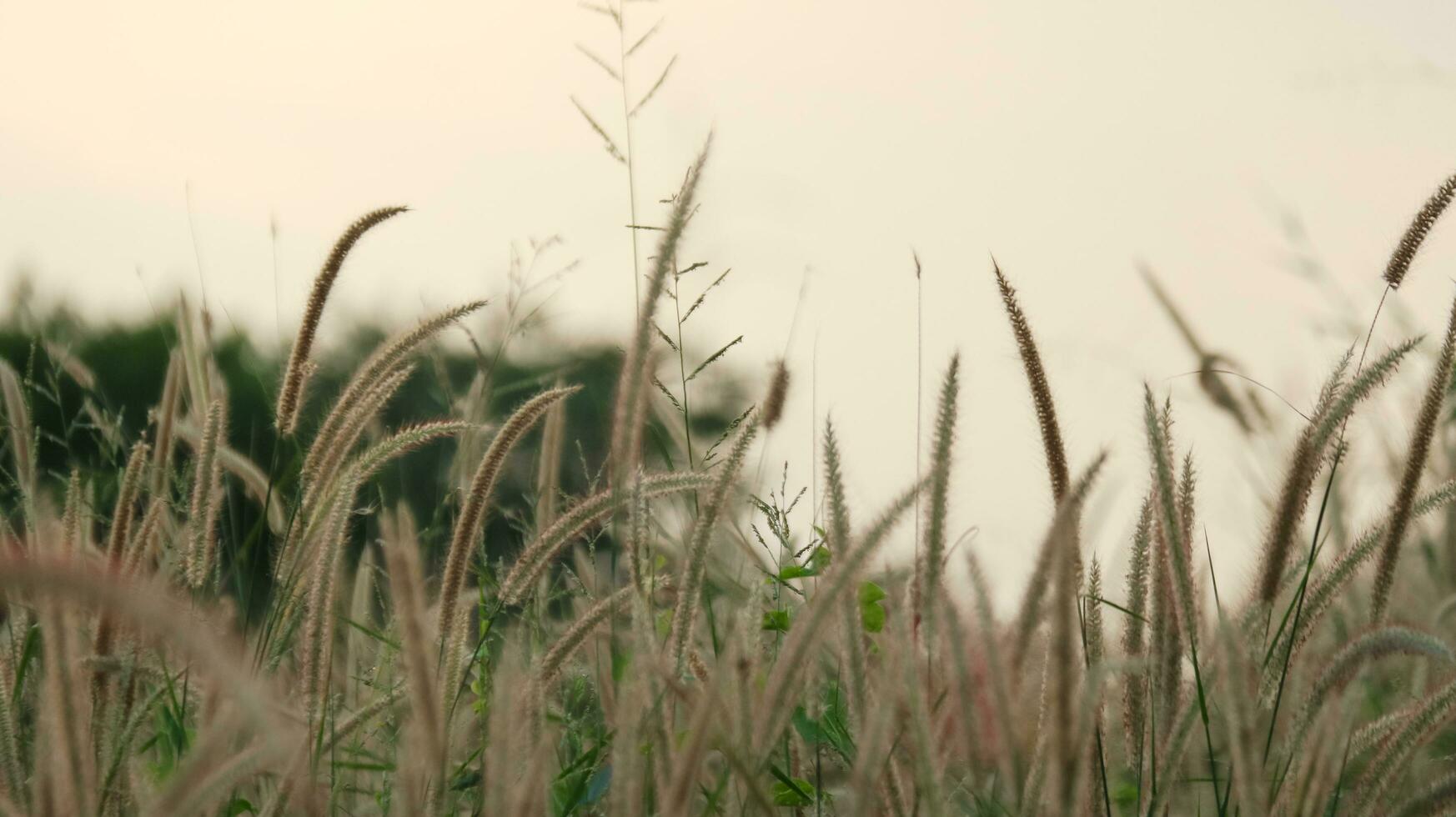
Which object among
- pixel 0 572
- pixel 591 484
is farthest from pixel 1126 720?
pixel 0 572

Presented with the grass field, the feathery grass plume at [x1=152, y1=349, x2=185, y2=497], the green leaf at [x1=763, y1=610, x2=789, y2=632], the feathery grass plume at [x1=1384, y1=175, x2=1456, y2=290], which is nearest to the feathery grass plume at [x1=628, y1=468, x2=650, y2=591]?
the grass field

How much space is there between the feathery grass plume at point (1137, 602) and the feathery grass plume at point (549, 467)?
36.2 inches

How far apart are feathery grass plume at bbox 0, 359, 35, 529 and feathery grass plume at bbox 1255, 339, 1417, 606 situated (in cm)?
167

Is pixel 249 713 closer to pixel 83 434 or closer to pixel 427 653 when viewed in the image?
pixel 427 653

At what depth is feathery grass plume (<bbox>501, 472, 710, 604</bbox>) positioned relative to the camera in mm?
1737

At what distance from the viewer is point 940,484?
51.6 inches

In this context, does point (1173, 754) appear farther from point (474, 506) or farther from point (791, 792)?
point (474, 506)

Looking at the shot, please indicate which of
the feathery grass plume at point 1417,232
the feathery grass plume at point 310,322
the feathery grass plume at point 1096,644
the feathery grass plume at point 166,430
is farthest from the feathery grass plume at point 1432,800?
the feathery grass plume at point 166,430

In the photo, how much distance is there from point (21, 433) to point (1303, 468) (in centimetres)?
196

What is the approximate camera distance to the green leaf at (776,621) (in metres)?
2.01

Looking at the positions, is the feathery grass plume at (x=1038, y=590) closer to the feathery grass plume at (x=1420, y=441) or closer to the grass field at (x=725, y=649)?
the grass field at (x=725, y=649)

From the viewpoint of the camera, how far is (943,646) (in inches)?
53.4

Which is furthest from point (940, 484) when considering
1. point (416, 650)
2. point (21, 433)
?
point (21, 433)

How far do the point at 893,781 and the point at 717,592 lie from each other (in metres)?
1.54
